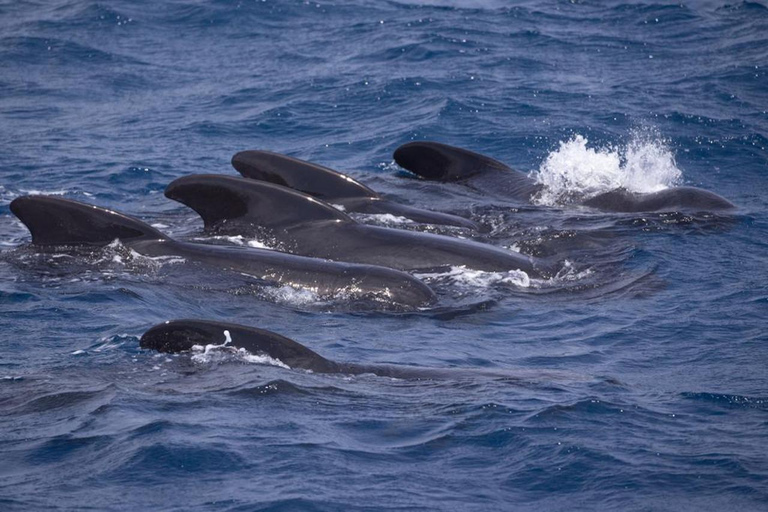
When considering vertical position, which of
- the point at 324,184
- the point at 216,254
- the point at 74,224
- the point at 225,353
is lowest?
the point at 216,254

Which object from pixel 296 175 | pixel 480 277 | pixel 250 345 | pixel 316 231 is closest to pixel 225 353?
pixel 250 345

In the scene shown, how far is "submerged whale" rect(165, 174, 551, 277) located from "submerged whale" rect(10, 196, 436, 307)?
33.4 inches

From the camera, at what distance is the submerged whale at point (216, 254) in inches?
575

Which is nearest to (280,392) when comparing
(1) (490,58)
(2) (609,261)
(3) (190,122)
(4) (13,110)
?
(2) (609,261)

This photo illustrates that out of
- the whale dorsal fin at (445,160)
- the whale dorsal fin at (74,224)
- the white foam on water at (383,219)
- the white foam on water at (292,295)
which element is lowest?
the white foam on water at (383,219)

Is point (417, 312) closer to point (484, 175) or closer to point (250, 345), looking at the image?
point (250, 345)

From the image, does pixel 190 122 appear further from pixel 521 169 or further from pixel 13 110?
pixel 521 169

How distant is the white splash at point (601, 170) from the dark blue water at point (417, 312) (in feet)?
0.44

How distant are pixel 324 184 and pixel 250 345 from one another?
758 centimetres

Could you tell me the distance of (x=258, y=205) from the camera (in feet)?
54.4

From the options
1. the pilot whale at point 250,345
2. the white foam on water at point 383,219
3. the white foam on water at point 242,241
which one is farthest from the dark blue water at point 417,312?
the white foam on water at point 383,219

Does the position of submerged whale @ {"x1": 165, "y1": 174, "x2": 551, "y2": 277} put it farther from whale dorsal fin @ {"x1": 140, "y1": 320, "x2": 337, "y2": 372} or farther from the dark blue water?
whale dorsal fin @ {"x1": 140, "y1": 320, "x2": 337, "y2": 372}

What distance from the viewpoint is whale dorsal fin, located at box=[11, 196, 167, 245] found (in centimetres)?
1528

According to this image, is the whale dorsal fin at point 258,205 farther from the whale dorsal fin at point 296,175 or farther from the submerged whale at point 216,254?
the whale dorsal fin at point 296,175
